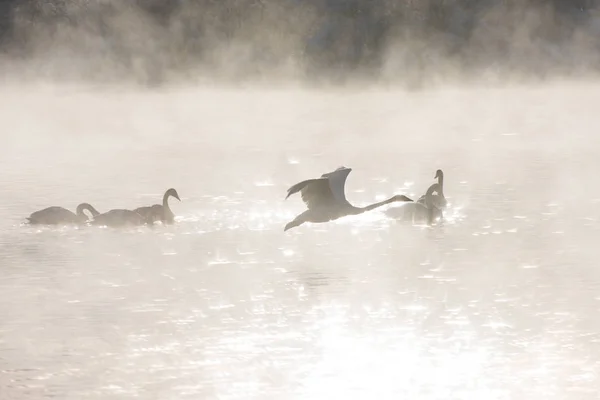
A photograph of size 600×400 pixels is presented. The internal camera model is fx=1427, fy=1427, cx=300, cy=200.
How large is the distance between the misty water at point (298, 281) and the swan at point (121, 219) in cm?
14

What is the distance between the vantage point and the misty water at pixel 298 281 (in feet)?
34.6

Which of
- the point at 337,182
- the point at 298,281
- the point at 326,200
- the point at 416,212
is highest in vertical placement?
the point at 337,182

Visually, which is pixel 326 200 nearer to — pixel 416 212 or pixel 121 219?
pixel 416 212

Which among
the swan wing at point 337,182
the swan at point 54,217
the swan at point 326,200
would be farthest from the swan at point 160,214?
the swan wing at point 337,182

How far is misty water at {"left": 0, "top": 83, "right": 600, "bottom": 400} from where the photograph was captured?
34.6 feet

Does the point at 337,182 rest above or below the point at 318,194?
above

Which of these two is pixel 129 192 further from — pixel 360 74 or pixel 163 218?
pixel 360 74

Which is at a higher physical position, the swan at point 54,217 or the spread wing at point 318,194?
the spread wing at point 318,194

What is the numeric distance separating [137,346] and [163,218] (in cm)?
688

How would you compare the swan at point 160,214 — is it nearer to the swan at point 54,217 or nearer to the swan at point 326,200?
the swan at point 54,217

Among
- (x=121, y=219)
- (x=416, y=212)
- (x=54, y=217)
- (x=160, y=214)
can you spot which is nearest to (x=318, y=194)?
(x=416, y=212)

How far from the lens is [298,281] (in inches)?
557

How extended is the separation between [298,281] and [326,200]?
3668 mm

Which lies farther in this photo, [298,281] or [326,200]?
[326,200]
